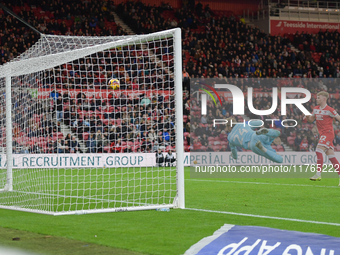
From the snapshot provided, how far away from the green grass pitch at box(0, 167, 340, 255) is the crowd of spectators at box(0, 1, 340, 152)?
8247 millimetres

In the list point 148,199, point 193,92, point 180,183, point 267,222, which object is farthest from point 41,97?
point 193,92

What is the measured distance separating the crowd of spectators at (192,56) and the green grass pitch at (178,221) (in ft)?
27.1

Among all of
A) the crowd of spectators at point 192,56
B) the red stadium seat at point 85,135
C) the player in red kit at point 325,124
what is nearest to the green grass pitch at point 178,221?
the player in red kit at point 325,124

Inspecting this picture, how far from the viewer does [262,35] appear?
34031 mm

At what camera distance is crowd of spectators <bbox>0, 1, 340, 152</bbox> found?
19980 millimetres

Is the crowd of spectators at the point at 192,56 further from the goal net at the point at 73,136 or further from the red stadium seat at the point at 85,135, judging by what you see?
the goal net at the point at 73,136

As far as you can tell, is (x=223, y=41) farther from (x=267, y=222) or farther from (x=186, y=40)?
(x=267, y=222)

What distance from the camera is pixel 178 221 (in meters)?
7.39

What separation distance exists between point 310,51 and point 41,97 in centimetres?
2576

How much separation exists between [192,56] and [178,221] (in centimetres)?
2257
